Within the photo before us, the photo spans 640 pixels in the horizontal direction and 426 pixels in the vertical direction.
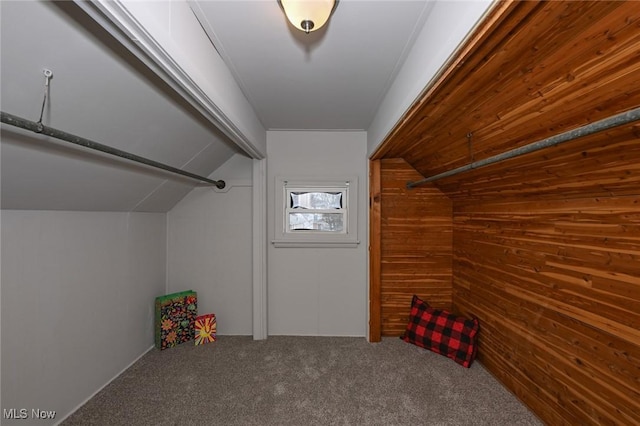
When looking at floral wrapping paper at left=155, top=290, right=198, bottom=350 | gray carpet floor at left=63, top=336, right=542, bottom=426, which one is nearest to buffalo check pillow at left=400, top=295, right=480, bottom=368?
gray carpet floor at left=63, top=336, right=542, bottom=426

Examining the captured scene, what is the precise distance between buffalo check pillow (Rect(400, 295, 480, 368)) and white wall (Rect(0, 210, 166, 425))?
8.14 ft

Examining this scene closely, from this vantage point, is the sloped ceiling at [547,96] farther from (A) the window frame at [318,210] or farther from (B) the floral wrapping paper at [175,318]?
(B) the floral wrapping paper at [175,318]

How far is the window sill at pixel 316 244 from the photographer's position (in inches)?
112

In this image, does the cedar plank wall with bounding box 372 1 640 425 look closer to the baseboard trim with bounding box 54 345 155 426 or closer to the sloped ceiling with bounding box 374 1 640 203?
the sloped ceiling with bounding box 374 1 640 203

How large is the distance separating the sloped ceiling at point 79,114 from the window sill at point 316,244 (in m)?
1.24

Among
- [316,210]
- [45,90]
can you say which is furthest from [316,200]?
[45,90]

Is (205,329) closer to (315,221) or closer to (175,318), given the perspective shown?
(175,318)

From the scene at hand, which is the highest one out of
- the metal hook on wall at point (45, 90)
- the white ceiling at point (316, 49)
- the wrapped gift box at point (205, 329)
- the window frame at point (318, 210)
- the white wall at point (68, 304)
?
the white ceiling at point (316, 49)

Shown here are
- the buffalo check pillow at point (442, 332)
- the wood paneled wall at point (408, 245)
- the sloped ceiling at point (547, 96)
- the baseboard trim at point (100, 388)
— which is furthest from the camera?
the wood paneled wall at point (408, 245)

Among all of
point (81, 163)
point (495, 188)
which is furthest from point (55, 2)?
point (495, 188)

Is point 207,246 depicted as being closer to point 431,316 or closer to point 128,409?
point 128,409

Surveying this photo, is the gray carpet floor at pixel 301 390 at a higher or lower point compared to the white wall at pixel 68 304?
lower

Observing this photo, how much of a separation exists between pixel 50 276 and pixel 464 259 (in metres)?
3.07

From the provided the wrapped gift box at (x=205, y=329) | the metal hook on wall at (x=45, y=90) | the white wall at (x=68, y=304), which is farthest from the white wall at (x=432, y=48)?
the wrapped gift box at (x=205, y=329)
